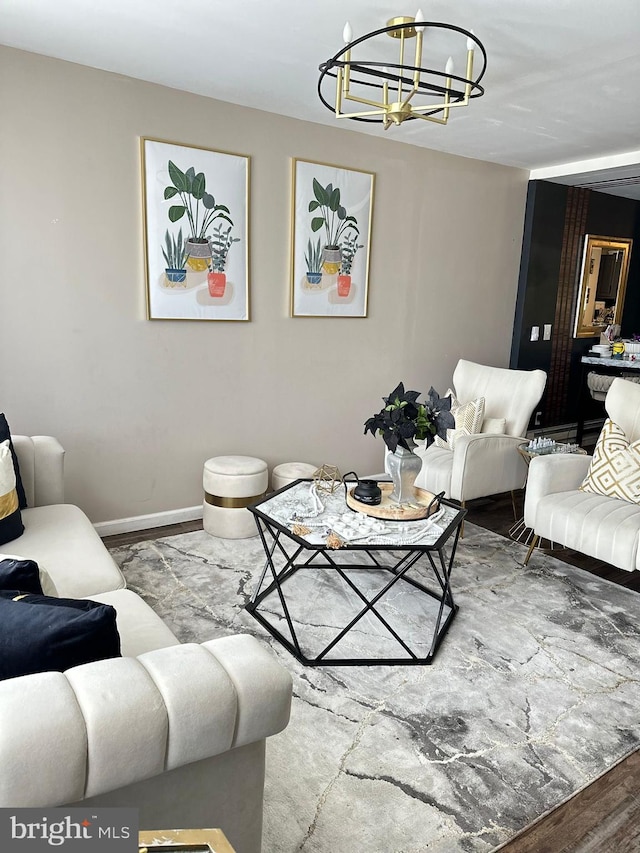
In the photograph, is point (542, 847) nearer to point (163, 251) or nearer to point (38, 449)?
point (38, 449)

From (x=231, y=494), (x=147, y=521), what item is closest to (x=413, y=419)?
(x=231, y=494)

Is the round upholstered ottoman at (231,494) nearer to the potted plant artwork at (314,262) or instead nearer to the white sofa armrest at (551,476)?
the potted plant artwork at (314,262)

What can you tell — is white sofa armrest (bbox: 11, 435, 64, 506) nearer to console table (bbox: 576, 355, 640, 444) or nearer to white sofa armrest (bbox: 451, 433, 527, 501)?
white sofa armrest (bbox: 451, 433, 527, 501)

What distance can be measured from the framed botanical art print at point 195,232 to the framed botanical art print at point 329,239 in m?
0.39

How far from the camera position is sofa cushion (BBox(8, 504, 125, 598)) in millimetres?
2225

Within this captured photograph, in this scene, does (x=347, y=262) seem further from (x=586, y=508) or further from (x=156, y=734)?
(x=156, y=734)

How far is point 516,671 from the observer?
253 cm

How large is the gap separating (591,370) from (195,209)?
14.1 ft

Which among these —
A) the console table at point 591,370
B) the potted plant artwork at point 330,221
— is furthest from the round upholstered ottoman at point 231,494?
the console table at point 591,370

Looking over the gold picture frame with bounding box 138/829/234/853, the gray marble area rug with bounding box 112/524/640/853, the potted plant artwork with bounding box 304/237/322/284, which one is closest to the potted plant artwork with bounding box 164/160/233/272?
the potted plant artwork with bounding box 304/237/322/284

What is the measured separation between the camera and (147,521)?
3889 mm

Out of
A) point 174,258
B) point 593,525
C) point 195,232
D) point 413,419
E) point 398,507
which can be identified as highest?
point 195,232

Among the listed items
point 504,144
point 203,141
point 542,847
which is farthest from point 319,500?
point 504,144

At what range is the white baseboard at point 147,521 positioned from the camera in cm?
374
